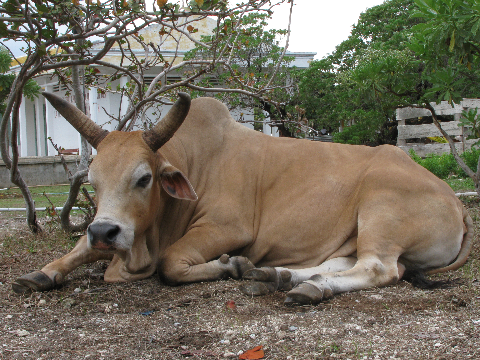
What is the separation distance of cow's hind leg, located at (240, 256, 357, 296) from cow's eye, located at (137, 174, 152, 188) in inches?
36.4

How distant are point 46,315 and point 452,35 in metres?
4.15

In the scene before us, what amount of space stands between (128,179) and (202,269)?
2.80 ft

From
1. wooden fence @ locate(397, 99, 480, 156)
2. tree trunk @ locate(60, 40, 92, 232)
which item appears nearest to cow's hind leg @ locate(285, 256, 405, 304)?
tree trunk @ locate(60, 40, 92, 232)

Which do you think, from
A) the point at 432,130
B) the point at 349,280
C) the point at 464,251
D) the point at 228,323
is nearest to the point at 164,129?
the point at 228,323

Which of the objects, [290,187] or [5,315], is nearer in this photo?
[5,315]

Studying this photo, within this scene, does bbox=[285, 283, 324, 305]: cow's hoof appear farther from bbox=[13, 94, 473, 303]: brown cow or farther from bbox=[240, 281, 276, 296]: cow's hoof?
bbox=[240, 281, 276, 296]: cow's hoof

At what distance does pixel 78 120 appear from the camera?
3807 mm

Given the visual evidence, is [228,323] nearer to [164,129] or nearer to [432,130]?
[164,129]

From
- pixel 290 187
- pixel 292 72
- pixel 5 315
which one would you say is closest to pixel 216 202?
pixel 290 187

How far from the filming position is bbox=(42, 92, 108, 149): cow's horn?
3746 millimetres

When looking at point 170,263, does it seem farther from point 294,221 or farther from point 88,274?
point 294,221

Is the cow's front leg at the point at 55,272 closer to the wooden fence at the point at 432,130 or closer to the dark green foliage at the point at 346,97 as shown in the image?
the dark green foliage at the point at 346,97

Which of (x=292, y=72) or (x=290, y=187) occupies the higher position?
(x=292, y=72)

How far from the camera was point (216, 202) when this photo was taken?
3986 millimetres
